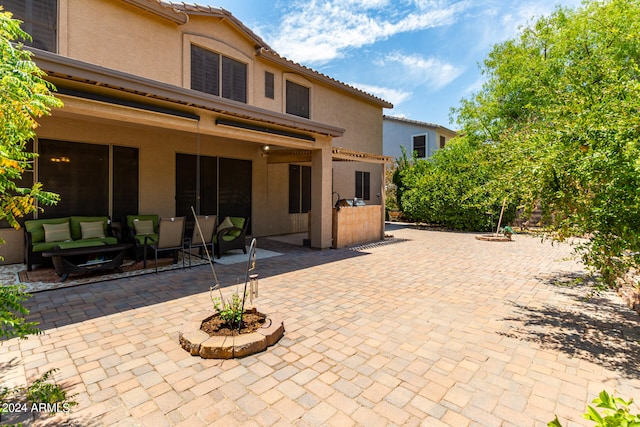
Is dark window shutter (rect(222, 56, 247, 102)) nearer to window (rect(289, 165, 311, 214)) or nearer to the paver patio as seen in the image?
window (rect(289, 165, 311, 214))

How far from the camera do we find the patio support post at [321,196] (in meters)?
9.33

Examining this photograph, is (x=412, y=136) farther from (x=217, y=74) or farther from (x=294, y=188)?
(x=217, y=74)

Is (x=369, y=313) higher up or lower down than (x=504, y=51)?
lower down

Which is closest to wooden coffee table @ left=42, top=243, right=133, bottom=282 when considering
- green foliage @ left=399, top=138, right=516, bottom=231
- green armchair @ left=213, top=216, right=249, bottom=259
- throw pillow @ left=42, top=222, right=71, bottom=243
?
throw pillow @ left=42, top=222, right=71, bottom=243

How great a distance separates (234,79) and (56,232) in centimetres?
636

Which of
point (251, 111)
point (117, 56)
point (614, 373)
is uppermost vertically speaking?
point (117, 56)

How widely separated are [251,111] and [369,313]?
192 inches

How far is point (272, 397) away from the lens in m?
2.68

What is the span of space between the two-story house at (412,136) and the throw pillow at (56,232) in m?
18.6

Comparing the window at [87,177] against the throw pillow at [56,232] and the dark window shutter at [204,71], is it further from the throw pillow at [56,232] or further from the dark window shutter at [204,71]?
the dark window shutter at [204,71]

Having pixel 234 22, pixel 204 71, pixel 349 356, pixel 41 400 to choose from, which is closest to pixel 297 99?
pixel 234 22

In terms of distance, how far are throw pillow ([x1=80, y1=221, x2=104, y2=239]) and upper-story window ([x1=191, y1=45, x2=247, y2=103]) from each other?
14.5ft

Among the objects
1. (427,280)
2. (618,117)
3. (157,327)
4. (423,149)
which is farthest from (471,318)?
(423,149)

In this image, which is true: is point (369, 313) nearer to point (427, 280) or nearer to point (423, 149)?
point (427, 280)
